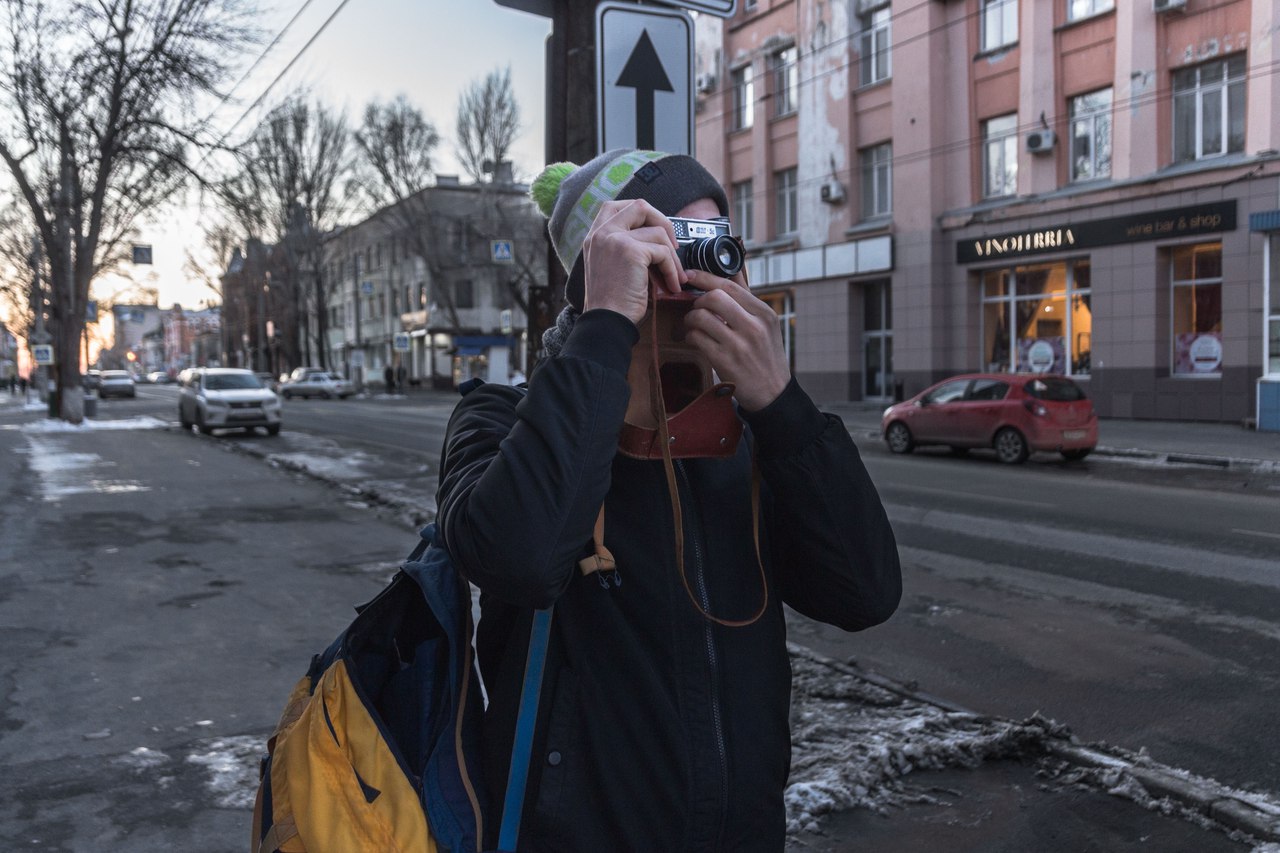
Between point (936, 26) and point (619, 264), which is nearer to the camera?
point (619, 264)

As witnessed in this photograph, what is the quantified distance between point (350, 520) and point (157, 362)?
16043 centimetres

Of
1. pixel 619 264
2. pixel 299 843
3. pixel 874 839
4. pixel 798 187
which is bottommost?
pixel 874 839

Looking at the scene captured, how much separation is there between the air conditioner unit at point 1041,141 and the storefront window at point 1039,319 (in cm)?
255

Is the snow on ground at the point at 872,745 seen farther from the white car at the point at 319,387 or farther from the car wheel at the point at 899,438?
the white car at the point at 319,387

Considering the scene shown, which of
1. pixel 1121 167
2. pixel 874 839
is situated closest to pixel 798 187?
pixel 1121 167

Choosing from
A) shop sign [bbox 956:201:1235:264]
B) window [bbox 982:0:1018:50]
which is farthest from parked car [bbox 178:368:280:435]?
window [bbox 982:0:1018:50]

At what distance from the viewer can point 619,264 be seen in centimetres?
136

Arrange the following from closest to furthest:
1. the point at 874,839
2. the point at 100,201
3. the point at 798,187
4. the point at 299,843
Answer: the point at 299,843 < the point at 874,839 < the point at 100,201 < the point at 798,187

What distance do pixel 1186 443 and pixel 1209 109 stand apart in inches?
288

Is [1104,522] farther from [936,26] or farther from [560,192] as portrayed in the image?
[936,26]

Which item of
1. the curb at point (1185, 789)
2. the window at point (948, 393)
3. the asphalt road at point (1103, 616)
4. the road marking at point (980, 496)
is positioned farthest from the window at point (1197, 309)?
the curb at point (1185, 789)

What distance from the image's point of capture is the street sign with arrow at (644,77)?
3799 millimetres

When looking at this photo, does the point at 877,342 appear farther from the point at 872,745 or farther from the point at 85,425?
the point at 872,745

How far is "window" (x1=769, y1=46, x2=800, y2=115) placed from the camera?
29.8 meters
